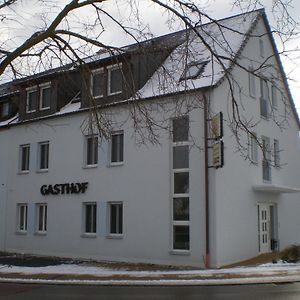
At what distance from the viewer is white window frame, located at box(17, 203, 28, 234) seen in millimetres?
24641

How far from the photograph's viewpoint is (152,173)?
781 inches

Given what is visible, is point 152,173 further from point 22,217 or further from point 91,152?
point 22,217

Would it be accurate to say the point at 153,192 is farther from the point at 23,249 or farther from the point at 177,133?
the point at 23,249

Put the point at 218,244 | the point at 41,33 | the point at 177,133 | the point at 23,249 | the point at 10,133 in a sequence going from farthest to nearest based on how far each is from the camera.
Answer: the point at 10,133 < the point at 23,249 < the point at 177,133 < the point at 218,244 < the point at 41,33

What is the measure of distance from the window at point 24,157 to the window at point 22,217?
1814 millimetres

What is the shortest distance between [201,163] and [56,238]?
8081mm

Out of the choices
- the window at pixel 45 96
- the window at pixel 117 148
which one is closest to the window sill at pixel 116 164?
the window at pixel 117 148

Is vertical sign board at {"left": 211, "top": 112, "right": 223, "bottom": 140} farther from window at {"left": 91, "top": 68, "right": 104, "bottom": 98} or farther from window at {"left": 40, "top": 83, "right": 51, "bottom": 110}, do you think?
window at {"left": 40, "top": 83, "right": 51, "bottom": 110}

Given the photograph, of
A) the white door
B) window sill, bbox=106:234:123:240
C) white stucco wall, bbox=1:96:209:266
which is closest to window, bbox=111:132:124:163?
white stucco wall, bbox=1:96:209:266

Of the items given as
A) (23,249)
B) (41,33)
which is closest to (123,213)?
(23,249)

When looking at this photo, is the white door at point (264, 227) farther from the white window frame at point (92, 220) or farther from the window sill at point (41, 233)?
the window sill at point (41, 233)

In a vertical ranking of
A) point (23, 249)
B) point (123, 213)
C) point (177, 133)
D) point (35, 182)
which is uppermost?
point (177, 133)

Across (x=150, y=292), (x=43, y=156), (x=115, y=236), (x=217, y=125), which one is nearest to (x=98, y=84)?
(x=43, y=156)

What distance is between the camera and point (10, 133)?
84.8 ft
